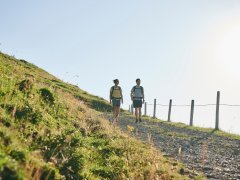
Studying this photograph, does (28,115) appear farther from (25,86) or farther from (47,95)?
(47,95)

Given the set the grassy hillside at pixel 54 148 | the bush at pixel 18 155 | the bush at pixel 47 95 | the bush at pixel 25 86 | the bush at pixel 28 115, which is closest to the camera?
the bush at pixel 18 155

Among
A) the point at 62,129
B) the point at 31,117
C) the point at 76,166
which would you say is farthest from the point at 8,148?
the point at 62,129

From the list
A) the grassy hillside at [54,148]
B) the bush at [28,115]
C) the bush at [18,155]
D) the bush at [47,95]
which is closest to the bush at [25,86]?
the grassy hillside at [54,148]

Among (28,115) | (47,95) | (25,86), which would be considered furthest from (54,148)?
(47,95)

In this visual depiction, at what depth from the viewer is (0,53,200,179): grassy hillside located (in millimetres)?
5965

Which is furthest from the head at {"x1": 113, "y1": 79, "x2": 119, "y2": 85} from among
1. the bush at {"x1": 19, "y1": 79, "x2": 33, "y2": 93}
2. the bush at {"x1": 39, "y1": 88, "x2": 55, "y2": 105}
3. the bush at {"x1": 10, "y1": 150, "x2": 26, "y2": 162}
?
the bush at {"x1": 10, "y1": 150, "x2": 26, "y2": 162}

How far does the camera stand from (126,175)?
26.8 feet

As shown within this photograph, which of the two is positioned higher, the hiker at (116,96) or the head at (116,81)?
the head at (116,81)

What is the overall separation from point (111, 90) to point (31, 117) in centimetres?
1093

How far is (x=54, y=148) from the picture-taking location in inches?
304

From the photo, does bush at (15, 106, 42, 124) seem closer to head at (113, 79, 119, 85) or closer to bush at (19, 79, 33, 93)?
bush at (19, 79, 33, 93)

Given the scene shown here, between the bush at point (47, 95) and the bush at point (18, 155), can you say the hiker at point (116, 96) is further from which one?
the bush at point (18, 155)

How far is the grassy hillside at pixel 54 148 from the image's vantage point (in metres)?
→ 5.96

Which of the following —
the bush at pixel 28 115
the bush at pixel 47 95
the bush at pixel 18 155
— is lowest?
the bush at pixel 18 155
